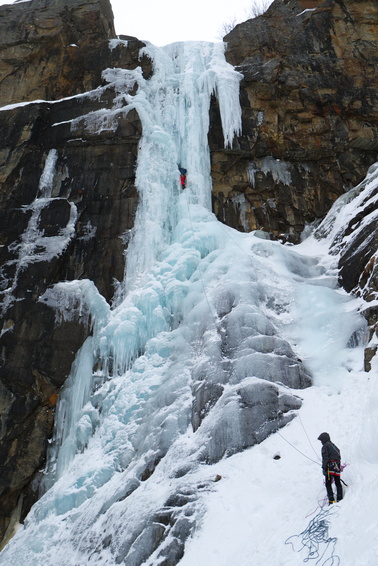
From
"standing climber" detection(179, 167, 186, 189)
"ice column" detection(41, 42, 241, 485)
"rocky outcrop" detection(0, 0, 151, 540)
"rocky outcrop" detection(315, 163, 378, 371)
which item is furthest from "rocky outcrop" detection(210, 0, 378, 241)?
"rocky outcrop" detection(0, 0, 151, 540)

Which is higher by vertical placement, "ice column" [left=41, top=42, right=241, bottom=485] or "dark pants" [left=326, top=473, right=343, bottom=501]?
"ice column" [left=41, top=42, right=241, bottom=485]

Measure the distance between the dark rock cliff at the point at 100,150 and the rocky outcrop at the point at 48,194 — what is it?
0.04 m

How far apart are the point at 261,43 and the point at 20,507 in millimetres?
16410

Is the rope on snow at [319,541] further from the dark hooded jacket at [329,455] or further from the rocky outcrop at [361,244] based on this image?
the rocky outcrop at [361,244]

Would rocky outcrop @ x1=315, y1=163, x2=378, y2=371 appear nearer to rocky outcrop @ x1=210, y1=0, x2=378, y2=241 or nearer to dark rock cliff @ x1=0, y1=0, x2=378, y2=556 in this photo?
dark rock cliff @ x1=0, y1=0, x2=378, y2=556

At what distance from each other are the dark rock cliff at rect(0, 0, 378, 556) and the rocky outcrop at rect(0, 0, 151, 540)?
0.12ft

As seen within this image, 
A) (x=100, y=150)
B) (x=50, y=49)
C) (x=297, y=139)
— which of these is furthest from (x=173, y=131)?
(x=50, y=49)

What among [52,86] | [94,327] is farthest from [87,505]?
[52,86]

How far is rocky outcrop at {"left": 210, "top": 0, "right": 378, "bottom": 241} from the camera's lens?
1738 cm

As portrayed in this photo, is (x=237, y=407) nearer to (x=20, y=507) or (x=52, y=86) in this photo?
(x=20, y=507)

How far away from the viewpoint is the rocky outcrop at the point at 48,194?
1339 cm

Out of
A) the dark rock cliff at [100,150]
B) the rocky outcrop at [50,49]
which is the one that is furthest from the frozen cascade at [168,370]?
the rocky outcrop at [50,49]

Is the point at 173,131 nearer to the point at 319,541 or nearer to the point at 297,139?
the point at 297,139

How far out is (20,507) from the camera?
42.0 feet
